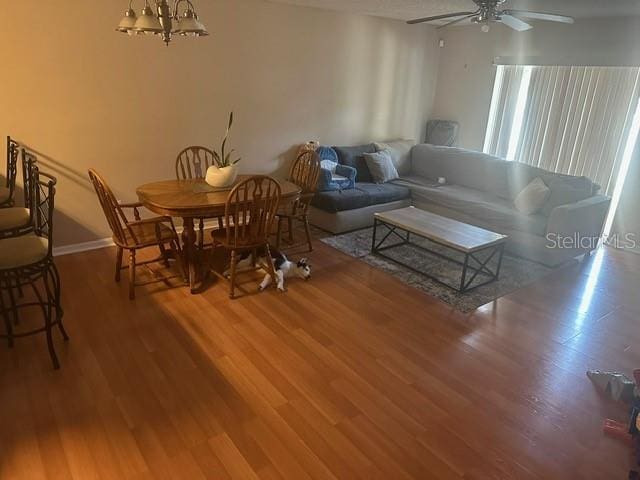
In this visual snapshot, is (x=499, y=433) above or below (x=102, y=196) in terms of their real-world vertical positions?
below

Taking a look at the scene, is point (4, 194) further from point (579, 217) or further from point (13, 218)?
point (579, 217)

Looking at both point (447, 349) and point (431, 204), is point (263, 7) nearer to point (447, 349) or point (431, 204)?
point (431, 204)

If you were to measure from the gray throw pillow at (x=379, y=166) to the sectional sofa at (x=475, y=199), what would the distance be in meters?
0.08

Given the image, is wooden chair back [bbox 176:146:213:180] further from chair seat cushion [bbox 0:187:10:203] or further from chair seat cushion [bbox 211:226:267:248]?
chair seat cushion [bbox 0:187:10:203]

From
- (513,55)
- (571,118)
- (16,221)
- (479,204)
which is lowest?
(479,204)

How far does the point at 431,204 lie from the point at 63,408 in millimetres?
4129

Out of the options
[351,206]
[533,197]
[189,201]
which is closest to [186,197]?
[189,201]

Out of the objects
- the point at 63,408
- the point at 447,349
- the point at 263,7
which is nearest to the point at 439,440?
the point at 447,349

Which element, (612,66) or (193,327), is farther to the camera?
(612,66)

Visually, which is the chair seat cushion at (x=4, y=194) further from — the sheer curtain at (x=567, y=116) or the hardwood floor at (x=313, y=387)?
the sheer curtain at (x=567, y=116)

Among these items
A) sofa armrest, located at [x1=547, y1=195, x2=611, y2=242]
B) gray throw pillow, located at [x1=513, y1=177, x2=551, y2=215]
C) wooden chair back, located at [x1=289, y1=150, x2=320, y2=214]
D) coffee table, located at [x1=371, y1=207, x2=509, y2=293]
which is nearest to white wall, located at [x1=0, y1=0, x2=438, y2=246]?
wooden chair back, located at [x1=289, y1=150, x2=320, y2=214]

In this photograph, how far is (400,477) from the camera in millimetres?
1833

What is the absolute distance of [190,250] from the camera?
3.42 meters

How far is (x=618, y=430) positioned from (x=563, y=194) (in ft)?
8.79
